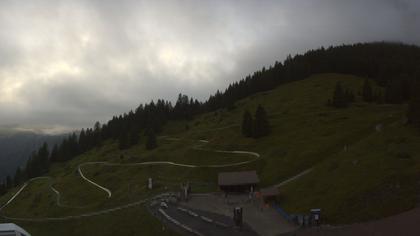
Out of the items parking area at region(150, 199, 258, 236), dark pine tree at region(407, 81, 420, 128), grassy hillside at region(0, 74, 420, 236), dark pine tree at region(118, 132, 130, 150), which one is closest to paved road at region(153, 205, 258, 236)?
parking area at region(150, 199, 258, 236)

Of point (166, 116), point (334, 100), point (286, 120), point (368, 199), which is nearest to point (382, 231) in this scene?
point (368, 199)

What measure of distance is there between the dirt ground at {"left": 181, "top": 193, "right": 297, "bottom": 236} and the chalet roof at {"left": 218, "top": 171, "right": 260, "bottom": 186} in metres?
2.77

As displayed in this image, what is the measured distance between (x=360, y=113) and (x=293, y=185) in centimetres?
5834

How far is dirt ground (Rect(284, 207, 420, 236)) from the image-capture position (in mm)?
41259

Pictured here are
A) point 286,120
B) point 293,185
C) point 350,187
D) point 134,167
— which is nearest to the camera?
point 350,187

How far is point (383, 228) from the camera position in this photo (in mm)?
44406

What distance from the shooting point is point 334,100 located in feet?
458

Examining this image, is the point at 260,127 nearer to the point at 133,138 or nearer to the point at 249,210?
the point at 249,210

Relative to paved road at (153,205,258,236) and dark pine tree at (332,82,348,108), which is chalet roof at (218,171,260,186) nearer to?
paved road at (153,205,258,236)

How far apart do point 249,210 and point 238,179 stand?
639 inches

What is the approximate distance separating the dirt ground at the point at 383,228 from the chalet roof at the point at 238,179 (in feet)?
99.4

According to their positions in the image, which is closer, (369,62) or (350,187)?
(350,187)

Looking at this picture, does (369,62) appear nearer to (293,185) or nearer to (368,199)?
(293,185)

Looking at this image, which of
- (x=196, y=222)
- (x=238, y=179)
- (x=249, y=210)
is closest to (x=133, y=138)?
(x=238, y=179)
